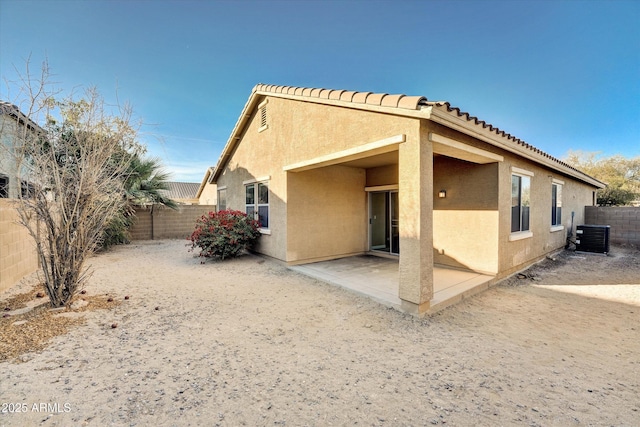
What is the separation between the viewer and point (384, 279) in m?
7.12

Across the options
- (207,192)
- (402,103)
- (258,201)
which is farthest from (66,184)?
(207,192)

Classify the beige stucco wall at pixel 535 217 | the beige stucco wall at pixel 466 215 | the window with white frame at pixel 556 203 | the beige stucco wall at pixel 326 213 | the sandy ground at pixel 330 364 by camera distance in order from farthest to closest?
the window with white frame at pixel 556 203 < the beige stucco wall at pixel 326 213 < the beige stucco wall at pixel 535 217 < the beige stucco wall at pixel 466 215 < the sandy ground at pixel 330 364

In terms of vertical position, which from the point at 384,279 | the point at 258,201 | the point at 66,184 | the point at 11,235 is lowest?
the point at 384,279

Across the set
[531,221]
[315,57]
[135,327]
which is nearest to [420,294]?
[135,327]

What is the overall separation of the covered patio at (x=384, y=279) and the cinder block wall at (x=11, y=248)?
6.74 m

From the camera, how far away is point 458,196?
7.80 metres

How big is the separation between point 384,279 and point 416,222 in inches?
110

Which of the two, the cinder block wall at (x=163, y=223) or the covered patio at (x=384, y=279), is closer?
the covered patio at (x=384, y=279)

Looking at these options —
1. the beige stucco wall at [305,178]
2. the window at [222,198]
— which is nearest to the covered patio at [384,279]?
the beige stucco wall at [305,178]

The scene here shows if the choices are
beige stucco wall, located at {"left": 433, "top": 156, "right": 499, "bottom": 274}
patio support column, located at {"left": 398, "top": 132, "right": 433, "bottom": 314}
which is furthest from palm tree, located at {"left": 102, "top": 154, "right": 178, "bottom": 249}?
beige stucco wall, located at {"left": 433, "top": 156, "right": 499, "bottom": 274}

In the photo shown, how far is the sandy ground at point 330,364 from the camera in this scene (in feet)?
8.52

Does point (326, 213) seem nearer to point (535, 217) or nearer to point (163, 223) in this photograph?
point (535, 217)

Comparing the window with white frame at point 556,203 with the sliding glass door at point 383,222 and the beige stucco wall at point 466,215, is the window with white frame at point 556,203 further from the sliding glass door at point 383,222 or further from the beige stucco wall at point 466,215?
the sliding glass door at point 383,222

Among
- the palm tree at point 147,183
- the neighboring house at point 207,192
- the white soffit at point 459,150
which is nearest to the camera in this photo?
the white soffit at point 459,150
